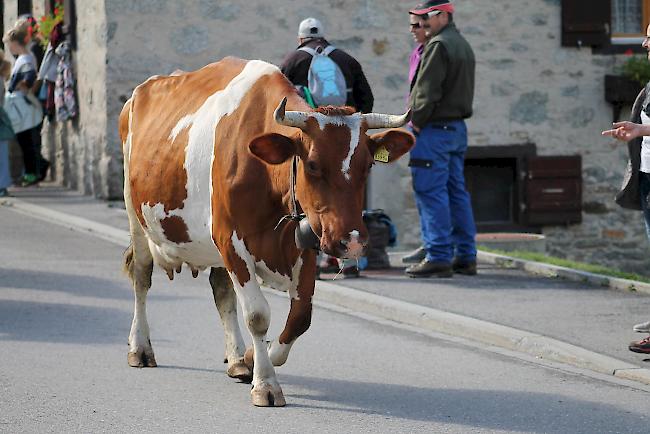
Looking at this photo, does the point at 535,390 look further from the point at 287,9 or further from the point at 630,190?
the point at 287,9

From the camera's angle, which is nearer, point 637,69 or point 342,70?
point 342,70

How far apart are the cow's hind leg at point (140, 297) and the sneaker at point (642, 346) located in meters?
2.80

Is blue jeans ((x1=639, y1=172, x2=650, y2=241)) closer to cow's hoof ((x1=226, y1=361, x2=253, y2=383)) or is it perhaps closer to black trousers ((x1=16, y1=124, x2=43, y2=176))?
cow's hoof ((x1=226, y1=361, x2=253, y2=383))

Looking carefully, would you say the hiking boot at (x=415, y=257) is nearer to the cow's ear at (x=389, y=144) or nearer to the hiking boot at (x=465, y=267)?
the hiking boot at (x=465, y=267)

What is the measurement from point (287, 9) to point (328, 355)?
9634 mm

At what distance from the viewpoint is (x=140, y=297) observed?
889cm

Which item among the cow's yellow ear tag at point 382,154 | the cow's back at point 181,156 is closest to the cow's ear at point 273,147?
the cow's yellow ear tag at point 382,154

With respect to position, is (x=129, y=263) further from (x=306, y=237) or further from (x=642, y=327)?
(x=642, y=327)

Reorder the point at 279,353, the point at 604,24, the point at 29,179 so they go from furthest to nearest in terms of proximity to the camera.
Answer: the point at 29,179, the point at 604,24, the point at 279,353

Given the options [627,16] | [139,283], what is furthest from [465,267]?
[627,16]

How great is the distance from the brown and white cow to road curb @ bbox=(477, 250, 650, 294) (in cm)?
416

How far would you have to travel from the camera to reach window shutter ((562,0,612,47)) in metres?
18.3

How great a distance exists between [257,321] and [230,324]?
3.27 feet

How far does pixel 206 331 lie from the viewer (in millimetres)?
9953
